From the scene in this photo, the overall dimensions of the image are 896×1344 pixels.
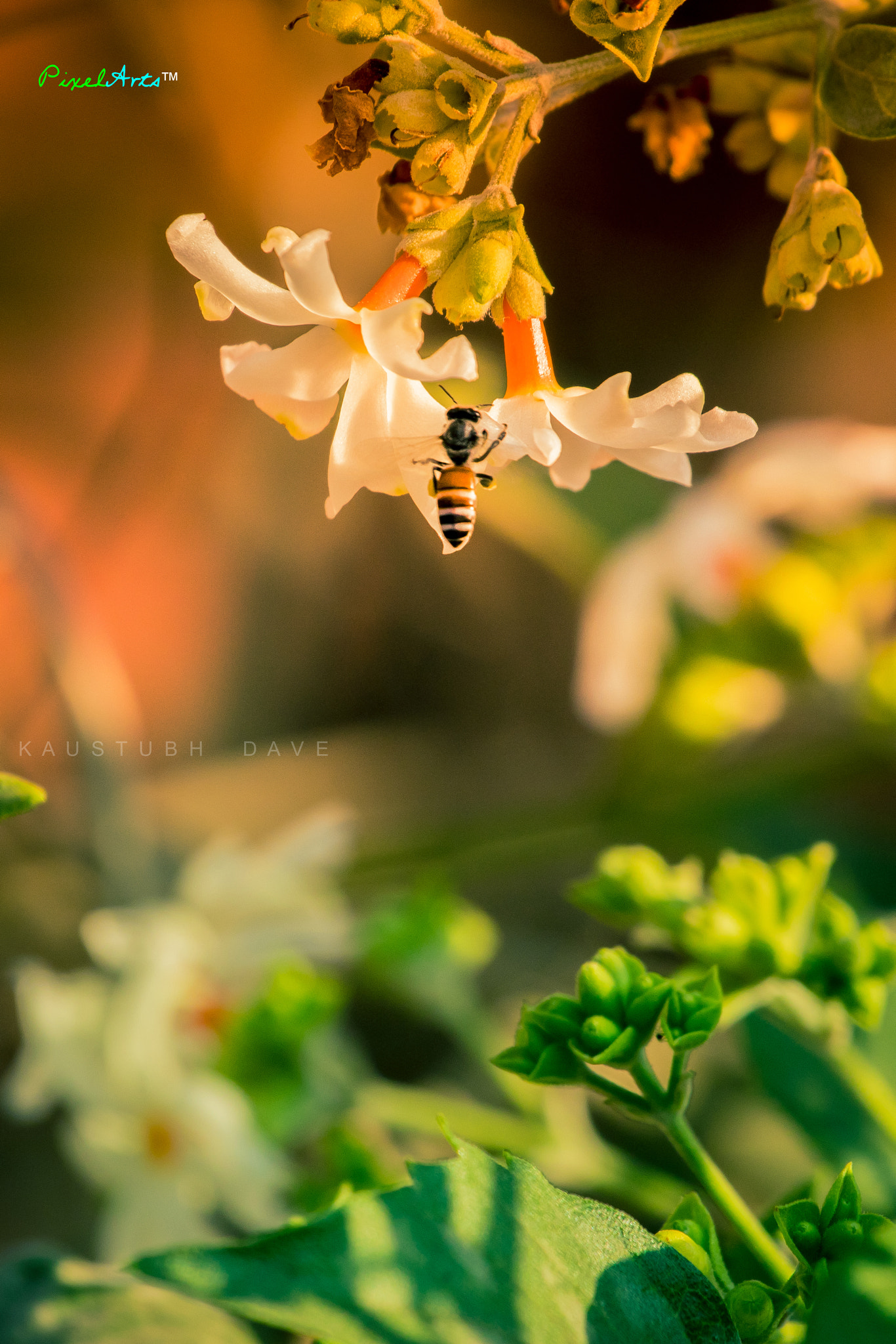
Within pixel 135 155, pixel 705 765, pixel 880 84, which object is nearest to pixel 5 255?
pixel 135 155

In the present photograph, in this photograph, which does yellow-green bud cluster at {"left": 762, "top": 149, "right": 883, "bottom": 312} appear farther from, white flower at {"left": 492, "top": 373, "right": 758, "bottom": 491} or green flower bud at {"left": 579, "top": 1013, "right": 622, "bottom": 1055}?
green flower bud at {"left": 579, "top": 1013, "right": 622, "bottom": 1055}

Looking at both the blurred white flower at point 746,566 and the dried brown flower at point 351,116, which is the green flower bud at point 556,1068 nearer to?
the dried brown flower at point 351,116

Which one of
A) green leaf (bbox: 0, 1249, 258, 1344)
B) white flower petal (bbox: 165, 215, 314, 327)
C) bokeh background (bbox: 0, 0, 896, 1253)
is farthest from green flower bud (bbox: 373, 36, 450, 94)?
bokeh background (bbox: 0, 0, 896, 1253)

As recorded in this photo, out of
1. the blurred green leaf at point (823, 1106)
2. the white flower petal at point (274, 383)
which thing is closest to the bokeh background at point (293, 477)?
the blurred green leaf at point (823, 1106)

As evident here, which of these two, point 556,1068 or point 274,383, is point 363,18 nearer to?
point 274,383

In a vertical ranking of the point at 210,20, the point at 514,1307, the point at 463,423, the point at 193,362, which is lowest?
the point at 514,1307

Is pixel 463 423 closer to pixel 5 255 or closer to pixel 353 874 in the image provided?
pixel 353 874
